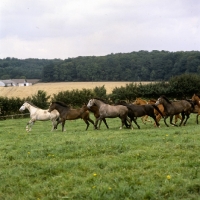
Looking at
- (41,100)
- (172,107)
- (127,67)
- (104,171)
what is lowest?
(104,171)

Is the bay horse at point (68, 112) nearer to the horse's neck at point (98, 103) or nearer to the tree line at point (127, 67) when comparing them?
the horse's neck at point (98, 103)

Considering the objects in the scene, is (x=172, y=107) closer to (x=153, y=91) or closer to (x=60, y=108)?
(x=60, y=108)

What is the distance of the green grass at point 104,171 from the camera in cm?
A: 741

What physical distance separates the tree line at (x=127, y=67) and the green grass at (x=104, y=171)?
216 feet

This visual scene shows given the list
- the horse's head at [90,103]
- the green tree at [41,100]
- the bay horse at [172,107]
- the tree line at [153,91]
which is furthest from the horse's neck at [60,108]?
the tree line at [153,91]

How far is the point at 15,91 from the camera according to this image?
7462 centimetres

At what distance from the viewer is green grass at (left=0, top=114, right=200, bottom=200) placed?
7.41 m

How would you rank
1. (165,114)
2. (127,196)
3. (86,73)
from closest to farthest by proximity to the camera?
(127,196), (165,114), (86,73)

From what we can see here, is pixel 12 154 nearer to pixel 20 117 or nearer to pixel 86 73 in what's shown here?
pixel 20 117

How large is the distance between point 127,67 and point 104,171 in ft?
276

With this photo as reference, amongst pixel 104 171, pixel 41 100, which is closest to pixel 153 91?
pixel 41 100

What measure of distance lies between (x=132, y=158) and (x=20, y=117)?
3068cm

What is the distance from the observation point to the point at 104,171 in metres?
8.81

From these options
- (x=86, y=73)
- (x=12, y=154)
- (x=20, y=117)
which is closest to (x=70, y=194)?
(x=12, y=154)
